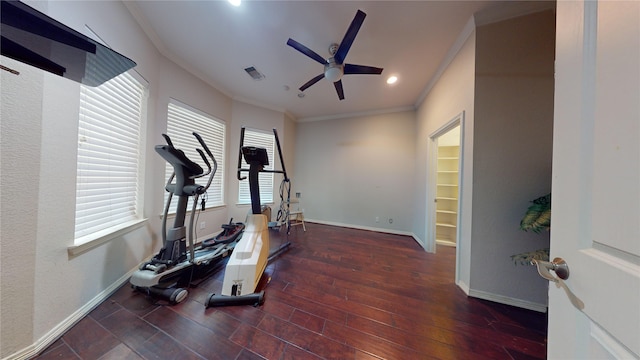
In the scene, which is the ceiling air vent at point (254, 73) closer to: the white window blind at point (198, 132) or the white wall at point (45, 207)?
the white window blind at point (198, 132)

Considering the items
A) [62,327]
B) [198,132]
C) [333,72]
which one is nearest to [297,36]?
[333,72]

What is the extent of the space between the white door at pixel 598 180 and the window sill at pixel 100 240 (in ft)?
8.57

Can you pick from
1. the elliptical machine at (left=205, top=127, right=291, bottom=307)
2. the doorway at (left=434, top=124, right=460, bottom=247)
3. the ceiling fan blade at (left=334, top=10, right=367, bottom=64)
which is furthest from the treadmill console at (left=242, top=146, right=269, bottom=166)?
the doorway at (left=434, top=124, right=460, bottom=247)

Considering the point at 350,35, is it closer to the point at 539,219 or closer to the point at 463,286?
the point at 539,219

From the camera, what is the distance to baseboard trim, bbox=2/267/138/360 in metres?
1.02

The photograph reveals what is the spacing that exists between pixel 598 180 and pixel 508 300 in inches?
75.1

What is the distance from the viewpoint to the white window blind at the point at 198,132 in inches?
97.8

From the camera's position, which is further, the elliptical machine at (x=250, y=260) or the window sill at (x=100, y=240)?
the elliptical machine at (x=250, y=260)

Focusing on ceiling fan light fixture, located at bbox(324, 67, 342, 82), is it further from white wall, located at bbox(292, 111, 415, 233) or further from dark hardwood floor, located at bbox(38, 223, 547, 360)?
dark hardwood floor, located at bbox(38, 223, 547, 360)

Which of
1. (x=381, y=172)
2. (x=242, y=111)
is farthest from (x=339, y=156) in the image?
(x=242, y=111)

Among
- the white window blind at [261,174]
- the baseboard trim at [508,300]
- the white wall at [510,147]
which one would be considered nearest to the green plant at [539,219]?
the white wall at [510,147]

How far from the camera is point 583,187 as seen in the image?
49 cm

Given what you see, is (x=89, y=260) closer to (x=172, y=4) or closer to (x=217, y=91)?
(x=172, y=4)

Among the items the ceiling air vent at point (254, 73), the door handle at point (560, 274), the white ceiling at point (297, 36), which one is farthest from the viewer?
the ceiling air vent at point (254, 73)
